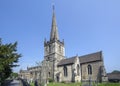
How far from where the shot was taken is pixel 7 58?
23984 millimetres

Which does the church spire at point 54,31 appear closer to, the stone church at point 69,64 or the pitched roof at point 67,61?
the stone church at point 69,64

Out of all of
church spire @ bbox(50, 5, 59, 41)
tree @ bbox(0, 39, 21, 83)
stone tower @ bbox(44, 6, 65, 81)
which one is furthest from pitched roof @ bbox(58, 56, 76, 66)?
tree @ bbox(0, 39, 21, 83)

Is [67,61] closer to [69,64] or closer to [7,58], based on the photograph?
[69,64]

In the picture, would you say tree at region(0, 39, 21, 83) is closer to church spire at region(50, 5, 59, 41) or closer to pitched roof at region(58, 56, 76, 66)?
pitched roof at region(58, 56, 76, 66)

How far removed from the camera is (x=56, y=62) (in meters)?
61.3

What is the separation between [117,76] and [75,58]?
13.4 meters

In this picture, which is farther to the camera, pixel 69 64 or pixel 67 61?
pixel 67 61

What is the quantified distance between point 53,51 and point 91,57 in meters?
14.1

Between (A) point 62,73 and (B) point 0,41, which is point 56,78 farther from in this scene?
(B) point 0,41

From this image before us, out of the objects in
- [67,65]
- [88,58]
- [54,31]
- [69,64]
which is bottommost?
[67,65]

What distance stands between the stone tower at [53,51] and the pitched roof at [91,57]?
826 centimetres

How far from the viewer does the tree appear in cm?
2307

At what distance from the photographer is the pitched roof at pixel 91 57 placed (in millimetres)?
52922

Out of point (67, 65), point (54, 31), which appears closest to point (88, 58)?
point (67, 65)
